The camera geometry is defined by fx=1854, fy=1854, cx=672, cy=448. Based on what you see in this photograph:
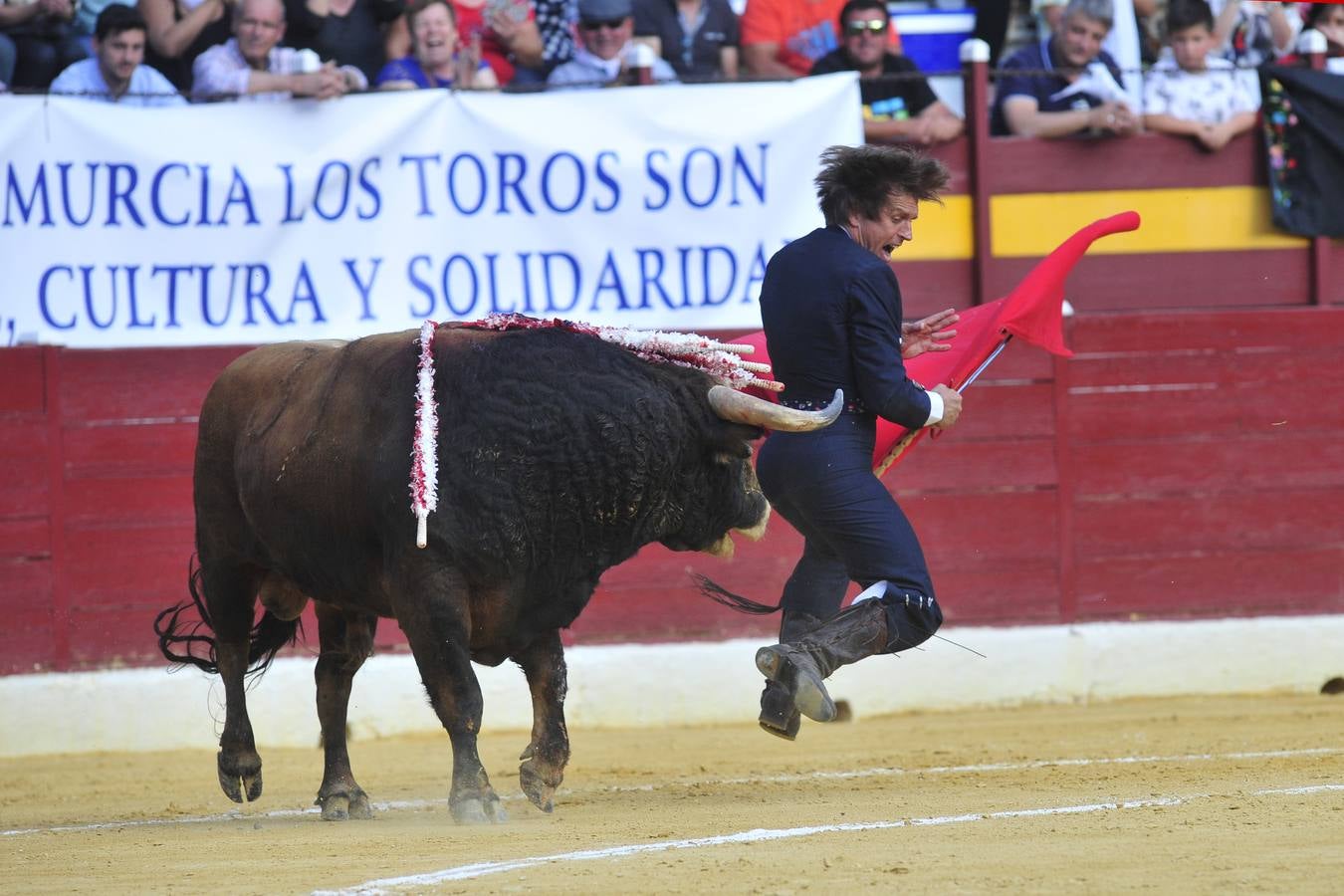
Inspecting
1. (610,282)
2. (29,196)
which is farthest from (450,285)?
(29,196)

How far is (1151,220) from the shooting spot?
329 inches

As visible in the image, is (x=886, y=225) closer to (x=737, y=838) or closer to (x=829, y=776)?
(x=737, y=838)

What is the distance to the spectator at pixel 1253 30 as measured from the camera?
9.05 m

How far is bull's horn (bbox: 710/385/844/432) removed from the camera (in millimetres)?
5059

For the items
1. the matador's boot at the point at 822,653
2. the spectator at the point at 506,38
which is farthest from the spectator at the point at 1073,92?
the matador's boot at the point at 822,653

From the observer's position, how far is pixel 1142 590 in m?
8.23

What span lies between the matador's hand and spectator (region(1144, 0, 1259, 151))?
3.39m

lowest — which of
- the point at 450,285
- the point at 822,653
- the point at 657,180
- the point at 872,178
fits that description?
the point at 822,653

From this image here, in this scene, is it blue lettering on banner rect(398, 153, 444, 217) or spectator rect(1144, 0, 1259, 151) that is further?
spectator rect(1144, 0, 1259, 151)

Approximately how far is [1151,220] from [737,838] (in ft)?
15.2

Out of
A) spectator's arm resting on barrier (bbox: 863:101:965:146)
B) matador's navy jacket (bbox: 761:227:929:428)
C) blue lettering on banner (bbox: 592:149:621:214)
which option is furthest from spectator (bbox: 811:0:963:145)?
matador's navy jacket (bbox: 761:227:929:428)

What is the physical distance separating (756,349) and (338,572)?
1506 millimetres

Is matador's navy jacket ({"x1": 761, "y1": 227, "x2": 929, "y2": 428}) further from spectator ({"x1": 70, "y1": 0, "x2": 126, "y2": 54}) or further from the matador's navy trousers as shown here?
spectator ({"x1": 70, "y1": 0, "x2": 126, "y2": 54})

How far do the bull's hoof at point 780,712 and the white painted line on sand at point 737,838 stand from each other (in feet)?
0.86
